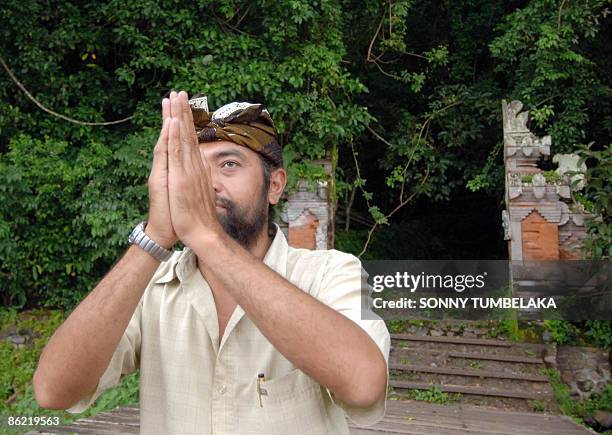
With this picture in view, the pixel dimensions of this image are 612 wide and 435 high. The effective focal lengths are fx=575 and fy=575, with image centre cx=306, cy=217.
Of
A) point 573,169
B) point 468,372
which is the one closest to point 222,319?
point 468,372

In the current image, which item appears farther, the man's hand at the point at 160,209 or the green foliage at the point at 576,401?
Answer: the green foliage at the point at 576,401

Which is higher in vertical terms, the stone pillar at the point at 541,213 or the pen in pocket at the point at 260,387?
the stone pillar at the point at 541,213

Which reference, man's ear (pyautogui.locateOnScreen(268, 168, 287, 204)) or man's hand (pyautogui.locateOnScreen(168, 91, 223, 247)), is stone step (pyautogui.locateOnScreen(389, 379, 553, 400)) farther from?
man's hand (pyautogui.locateOnScreen(168, 91, 223, 247))

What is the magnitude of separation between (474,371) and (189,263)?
14.8 ft

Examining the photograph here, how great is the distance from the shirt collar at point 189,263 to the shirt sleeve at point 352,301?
144 mm

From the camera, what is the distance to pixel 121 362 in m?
1.31

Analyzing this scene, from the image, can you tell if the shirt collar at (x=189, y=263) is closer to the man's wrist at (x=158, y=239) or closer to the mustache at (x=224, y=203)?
the mustache at (x=224, y=203)

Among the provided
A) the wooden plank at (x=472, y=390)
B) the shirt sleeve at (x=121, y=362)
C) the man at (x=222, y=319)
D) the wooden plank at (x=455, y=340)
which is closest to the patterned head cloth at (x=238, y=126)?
the man at (x=222, y=319)

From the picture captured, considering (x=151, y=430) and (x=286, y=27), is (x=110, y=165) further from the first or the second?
(x=151, y=430)

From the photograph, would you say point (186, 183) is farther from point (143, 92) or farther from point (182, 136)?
point (143, 92)

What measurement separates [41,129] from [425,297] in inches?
198

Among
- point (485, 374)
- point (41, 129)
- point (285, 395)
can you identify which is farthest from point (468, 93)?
point (285, 395)

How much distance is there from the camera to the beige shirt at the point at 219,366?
1.24 m

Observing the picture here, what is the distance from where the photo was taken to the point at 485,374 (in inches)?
207
